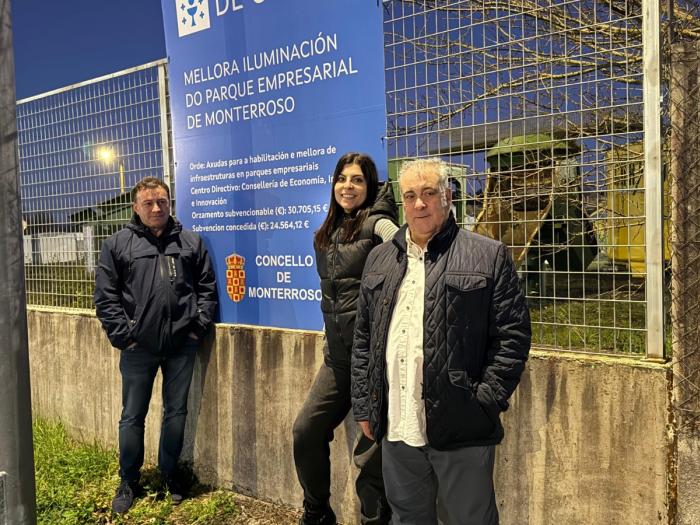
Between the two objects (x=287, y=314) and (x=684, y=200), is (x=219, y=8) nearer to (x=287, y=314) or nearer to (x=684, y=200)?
(x=287, y=314)

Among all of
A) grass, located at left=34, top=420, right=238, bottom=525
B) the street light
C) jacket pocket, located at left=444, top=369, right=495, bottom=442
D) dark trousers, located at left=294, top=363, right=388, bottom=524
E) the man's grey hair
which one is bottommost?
grass, located at left=34, top=420, right=238, bottom=525

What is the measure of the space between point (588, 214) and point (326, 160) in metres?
1.59

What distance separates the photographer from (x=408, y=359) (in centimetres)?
244

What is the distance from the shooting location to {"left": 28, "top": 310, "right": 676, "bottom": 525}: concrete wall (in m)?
2.81

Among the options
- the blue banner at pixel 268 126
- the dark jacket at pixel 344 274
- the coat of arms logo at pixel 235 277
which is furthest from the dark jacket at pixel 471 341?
the coat of arms logo at pixel 235 277

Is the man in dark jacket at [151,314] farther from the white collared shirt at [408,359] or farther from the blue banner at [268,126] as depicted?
the white collared shirt at [408,359]

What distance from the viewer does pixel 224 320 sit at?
4445 mm

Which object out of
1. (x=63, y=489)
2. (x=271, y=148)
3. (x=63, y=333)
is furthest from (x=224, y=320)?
(x=63, y=333)

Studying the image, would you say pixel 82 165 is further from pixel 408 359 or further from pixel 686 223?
pixel 686 223

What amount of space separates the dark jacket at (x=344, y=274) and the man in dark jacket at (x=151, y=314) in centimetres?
132

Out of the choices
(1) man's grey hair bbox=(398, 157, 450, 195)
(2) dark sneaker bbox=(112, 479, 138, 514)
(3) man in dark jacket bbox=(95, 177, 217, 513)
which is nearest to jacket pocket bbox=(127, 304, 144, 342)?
(3) man in dark jacket bbox=(95, 177, 217, 513)

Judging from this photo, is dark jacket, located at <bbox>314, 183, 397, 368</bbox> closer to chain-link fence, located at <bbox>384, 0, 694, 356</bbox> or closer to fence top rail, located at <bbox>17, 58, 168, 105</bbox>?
chain-link fence, located at <bbox>384, 0, 694, 356</bbox>

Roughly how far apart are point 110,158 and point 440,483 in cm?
405

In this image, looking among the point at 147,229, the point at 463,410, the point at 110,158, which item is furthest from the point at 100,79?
the point at 463,410
